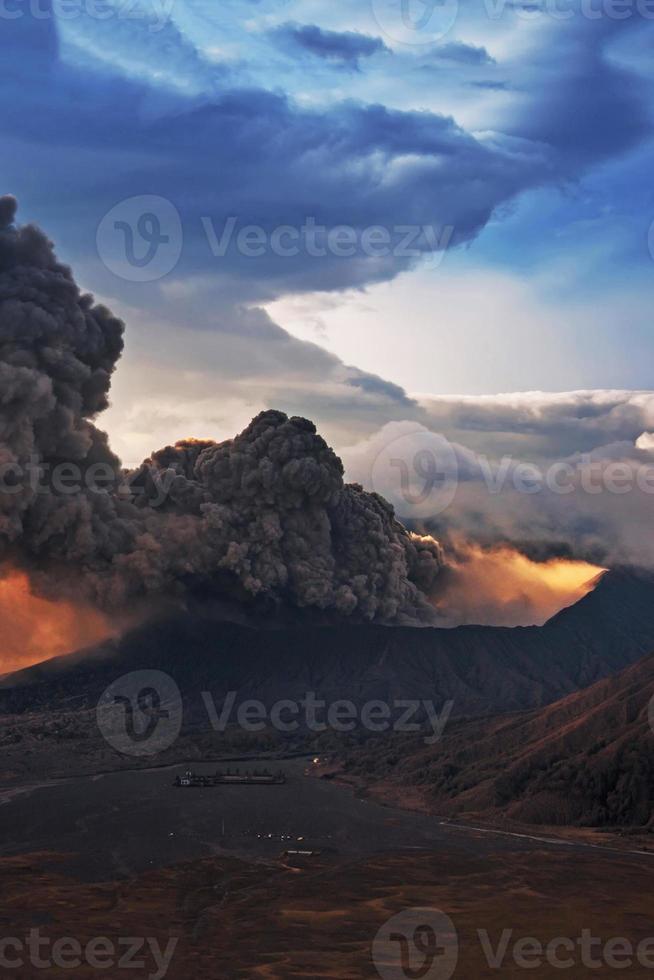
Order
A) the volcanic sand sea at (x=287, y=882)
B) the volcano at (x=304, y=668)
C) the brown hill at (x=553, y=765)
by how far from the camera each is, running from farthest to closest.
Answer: the volcano at (x=304, y=668), the brown hill at (x=553, y=765), the volcanic sand sea at (x=287, y=882)

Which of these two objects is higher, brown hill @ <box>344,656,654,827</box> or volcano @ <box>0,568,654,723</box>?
volcano @ <box>0,568,654,723</box>

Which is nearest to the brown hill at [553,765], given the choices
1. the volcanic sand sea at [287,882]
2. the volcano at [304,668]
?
the volcanic sand sea at [287,882]

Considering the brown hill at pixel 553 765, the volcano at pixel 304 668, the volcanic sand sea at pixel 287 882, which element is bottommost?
the volcanic sand sea at pixel 287 882

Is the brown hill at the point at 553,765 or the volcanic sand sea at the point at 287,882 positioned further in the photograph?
the brown hill at the point at 553,765

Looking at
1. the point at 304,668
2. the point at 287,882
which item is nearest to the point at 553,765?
the point at 287,882

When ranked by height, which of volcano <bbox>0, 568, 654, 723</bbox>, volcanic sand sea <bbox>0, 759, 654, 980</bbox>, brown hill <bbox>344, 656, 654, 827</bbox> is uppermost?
volcano <bbox>0, 568, 654, 723</bbox>

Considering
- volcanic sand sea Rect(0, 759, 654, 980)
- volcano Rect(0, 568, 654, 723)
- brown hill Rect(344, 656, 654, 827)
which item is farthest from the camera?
volcano Rect(0, 568, 654, 723)

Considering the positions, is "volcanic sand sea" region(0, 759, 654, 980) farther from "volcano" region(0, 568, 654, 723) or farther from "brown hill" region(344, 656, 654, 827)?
"volcano" region(0, 568, 654, 723)

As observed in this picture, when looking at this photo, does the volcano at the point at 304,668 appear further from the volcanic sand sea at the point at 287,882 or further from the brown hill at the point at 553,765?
the volcanic sand sea at the point at 287,882

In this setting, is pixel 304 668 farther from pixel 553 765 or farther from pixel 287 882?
pixel 287 882

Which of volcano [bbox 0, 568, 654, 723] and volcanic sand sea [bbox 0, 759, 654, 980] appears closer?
volcanic sand sea [bbox 0, 759, 654, 980]

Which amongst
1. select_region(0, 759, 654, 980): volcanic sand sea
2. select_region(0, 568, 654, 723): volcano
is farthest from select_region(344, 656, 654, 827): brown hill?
select_region(0, 568, 654, 723): volcano

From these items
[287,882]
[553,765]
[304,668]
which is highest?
[304,668]

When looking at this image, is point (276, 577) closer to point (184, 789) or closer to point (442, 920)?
point (184, 789)
